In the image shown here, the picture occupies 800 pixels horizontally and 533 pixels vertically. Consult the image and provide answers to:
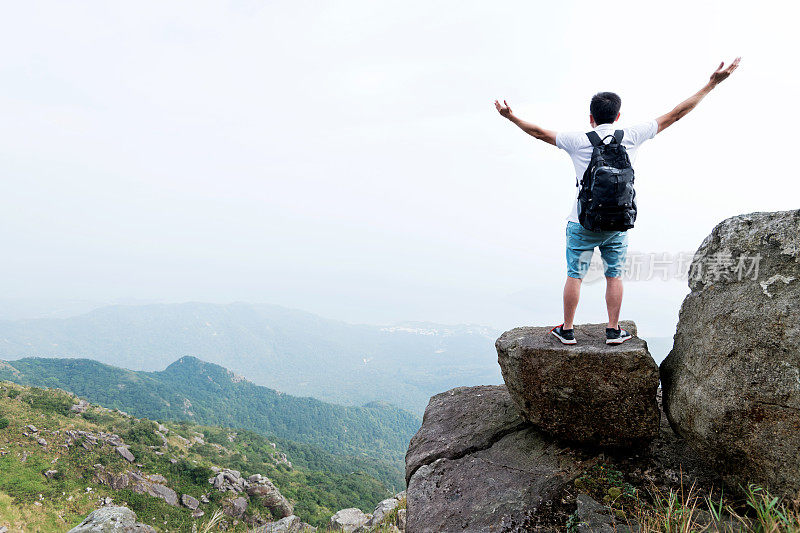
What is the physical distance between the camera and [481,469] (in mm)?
6781

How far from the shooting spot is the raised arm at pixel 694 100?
5.58 meters

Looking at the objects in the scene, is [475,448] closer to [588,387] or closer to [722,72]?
[588,387]

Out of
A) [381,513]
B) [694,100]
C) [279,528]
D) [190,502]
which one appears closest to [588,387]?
[694,100]

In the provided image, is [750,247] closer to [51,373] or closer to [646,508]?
[646,508]

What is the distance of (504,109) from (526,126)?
1.36 feet

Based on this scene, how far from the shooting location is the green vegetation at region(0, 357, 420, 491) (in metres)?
132

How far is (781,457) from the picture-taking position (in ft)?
14.8

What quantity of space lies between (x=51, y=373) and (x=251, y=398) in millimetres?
70859

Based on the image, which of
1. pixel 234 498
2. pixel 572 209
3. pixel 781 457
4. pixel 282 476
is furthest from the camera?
pixel 282 476

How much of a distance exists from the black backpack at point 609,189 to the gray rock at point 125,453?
74.1m

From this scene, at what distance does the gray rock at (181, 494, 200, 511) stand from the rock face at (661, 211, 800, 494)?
6904cm

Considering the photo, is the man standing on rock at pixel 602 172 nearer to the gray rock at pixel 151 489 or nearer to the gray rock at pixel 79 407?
the gray rock at pixel 151 489

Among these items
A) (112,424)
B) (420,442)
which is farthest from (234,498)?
(420,442)

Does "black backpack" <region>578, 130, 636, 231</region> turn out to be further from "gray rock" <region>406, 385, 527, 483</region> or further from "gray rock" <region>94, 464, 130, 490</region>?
"gray rock" <region>94, 464, 130, 490</region>
